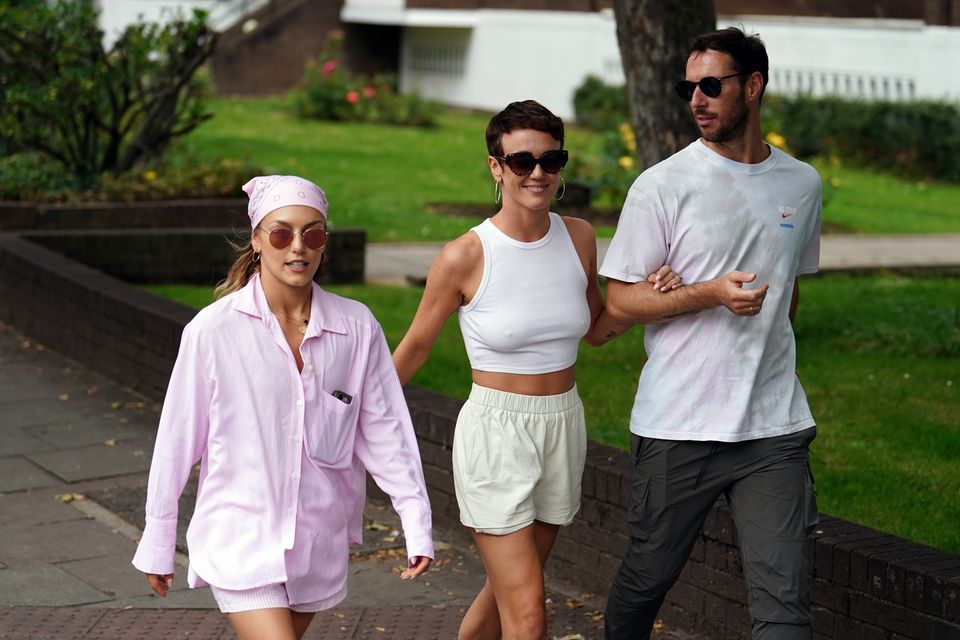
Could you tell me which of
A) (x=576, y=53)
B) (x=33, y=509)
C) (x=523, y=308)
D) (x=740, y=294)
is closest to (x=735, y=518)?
(x=740, y=294)

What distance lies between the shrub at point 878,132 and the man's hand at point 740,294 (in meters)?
19.6

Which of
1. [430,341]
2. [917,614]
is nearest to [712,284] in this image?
[430,341]

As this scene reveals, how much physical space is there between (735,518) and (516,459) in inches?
25.0

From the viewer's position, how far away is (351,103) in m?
32.7

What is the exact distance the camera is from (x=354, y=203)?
722 inches

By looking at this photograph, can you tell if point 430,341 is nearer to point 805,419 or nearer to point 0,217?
point 805,419

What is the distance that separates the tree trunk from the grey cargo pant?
5.03 m

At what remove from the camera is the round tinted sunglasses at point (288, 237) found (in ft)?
12.7

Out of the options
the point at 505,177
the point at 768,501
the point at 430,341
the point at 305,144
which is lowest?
the point at 305,144

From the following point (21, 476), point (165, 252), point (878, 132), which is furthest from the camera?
point (878, 132)

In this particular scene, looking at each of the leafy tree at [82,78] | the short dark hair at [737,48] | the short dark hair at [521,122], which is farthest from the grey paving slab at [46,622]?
the leafy tree at [82,78]

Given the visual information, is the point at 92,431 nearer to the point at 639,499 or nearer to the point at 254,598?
the point at 639,499

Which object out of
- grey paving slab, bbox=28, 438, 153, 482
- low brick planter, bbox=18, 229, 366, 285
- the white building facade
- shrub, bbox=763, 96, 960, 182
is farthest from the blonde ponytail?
the white building facade

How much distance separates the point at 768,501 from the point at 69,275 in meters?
7.28
